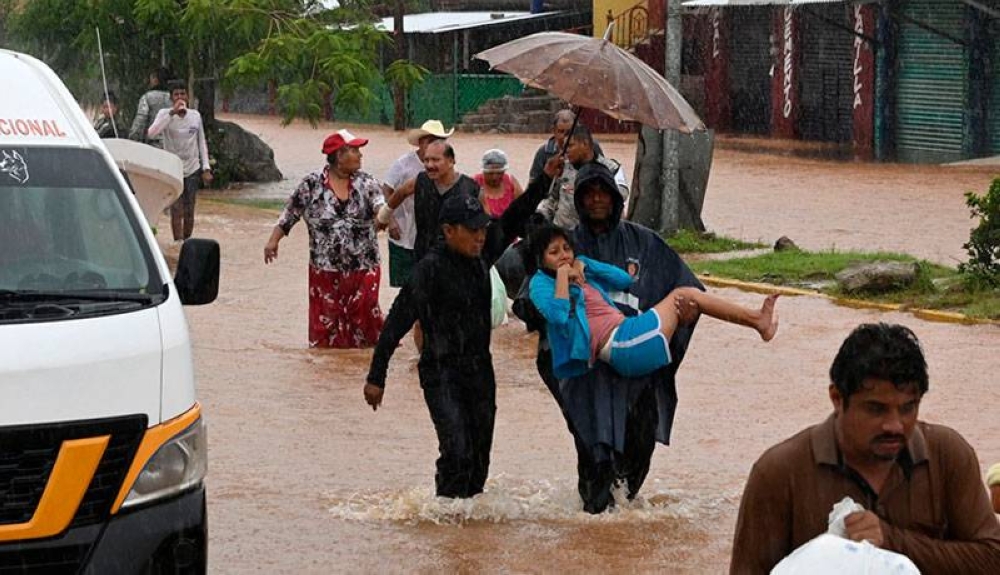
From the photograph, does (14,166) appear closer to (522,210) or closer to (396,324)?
(396,324)

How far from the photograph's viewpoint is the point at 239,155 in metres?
→ 30.5

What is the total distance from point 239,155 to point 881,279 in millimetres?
16781

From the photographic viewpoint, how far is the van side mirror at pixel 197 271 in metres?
6.41

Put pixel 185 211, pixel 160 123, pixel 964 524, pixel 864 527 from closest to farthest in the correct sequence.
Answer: pixel 864 527 → pixel 964 524 → pixel 160 123 → pixel 185 211

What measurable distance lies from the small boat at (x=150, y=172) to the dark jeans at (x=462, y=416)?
2728 millimetres

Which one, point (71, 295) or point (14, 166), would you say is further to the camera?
point (14, 166)

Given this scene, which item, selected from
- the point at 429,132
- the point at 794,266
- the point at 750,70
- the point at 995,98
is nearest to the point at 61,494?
the point at 429,132

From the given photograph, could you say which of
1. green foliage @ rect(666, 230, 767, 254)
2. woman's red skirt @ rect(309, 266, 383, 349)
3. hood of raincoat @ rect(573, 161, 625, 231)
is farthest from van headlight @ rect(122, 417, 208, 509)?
green foliage @ rect(666, 230, 767, 254)

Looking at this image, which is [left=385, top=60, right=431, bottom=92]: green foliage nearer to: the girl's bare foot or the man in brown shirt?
the girl's bare foot

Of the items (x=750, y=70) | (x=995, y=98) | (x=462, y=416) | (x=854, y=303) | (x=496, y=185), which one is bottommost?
(x=854, y=303)

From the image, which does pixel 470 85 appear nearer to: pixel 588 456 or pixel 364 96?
pixel 364 96

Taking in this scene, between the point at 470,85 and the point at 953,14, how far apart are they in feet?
52.1

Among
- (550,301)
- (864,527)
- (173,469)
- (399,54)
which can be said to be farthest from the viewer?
(399,54)

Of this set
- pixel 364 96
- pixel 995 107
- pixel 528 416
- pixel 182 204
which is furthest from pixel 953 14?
pixel 528 416
